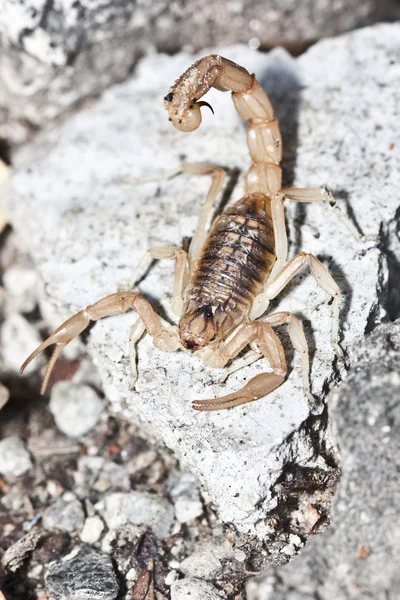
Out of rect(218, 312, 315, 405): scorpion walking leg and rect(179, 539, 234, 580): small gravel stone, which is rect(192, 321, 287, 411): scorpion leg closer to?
rect(218, 312, 315, 405): scorpion walking leg

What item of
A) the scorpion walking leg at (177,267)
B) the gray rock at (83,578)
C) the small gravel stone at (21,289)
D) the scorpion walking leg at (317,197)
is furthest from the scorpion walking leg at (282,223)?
the small gravel stone at (21,289)

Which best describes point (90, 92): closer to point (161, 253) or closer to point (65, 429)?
point (161, 253)

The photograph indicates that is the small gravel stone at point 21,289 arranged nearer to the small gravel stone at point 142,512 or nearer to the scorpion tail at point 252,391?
the small gravel stone at point 142,512

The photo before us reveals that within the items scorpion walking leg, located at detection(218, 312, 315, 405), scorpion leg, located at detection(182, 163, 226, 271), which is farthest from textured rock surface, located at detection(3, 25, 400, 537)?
scorpion leg, located at detection(182, 163, 226, 271)

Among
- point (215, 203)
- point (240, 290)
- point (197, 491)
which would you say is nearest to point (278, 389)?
point (240, 290)

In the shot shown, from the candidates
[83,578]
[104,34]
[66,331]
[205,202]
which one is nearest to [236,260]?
[205,202]

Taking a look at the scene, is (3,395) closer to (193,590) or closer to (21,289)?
(21,289)
